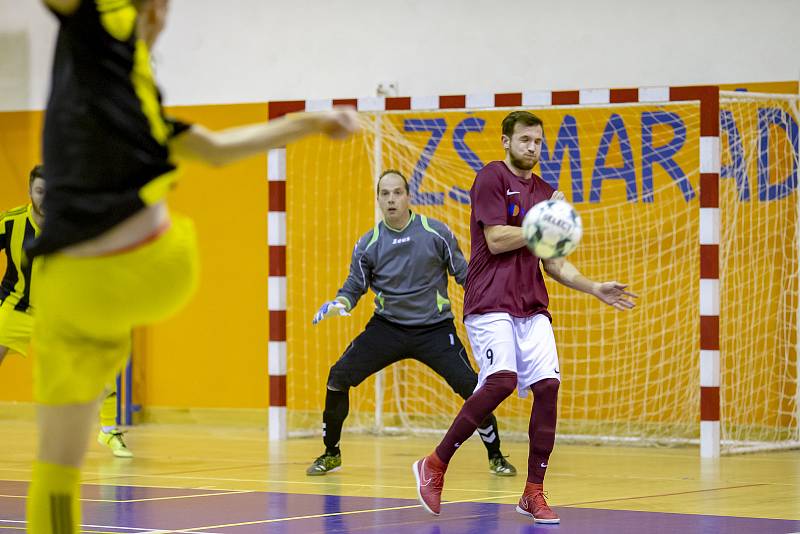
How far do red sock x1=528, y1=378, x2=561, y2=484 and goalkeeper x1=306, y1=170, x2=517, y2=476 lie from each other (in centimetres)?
210

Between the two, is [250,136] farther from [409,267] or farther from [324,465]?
[409,267]

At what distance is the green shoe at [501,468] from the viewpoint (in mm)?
8617

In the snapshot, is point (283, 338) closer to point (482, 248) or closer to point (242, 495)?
point (242, 495)

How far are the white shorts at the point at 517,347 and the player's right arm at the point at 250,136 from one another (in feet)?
10.6

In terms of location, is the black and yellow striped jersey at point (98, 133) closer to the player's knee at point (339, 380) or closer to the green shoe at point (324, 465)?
the green shoe at point (324, 465)

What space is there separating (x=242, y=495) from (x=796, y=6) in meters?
6.25

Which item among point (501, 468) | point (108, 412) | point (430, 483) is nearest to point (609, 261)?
point (501, 468)

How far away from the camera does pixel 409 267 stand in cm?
919

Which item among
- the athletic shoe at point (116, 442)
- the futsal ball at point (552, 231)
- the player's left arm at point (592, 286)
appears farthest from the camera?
the athletic shoe at point (116, 442)

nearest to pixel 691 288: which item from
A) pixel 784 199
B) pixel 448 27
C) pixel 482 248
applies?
pixel 784 199

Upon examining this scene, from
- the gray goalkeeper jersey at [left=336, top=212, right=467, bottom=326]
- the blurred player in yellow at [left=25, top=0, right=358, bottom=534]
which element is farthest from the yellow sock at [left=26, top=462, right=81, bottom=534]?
the gray goalkeeper jersey at [left=336, top=212, right=467, bottom=326]

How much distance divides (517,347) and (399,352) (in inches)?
93.0

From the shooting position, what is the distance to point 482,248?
22.2 feet

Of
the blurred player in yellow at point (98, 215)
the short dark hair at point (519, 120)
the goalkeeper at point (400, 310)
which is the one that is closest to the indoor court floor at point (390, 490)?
the goalkeeper at point (400, 310)
